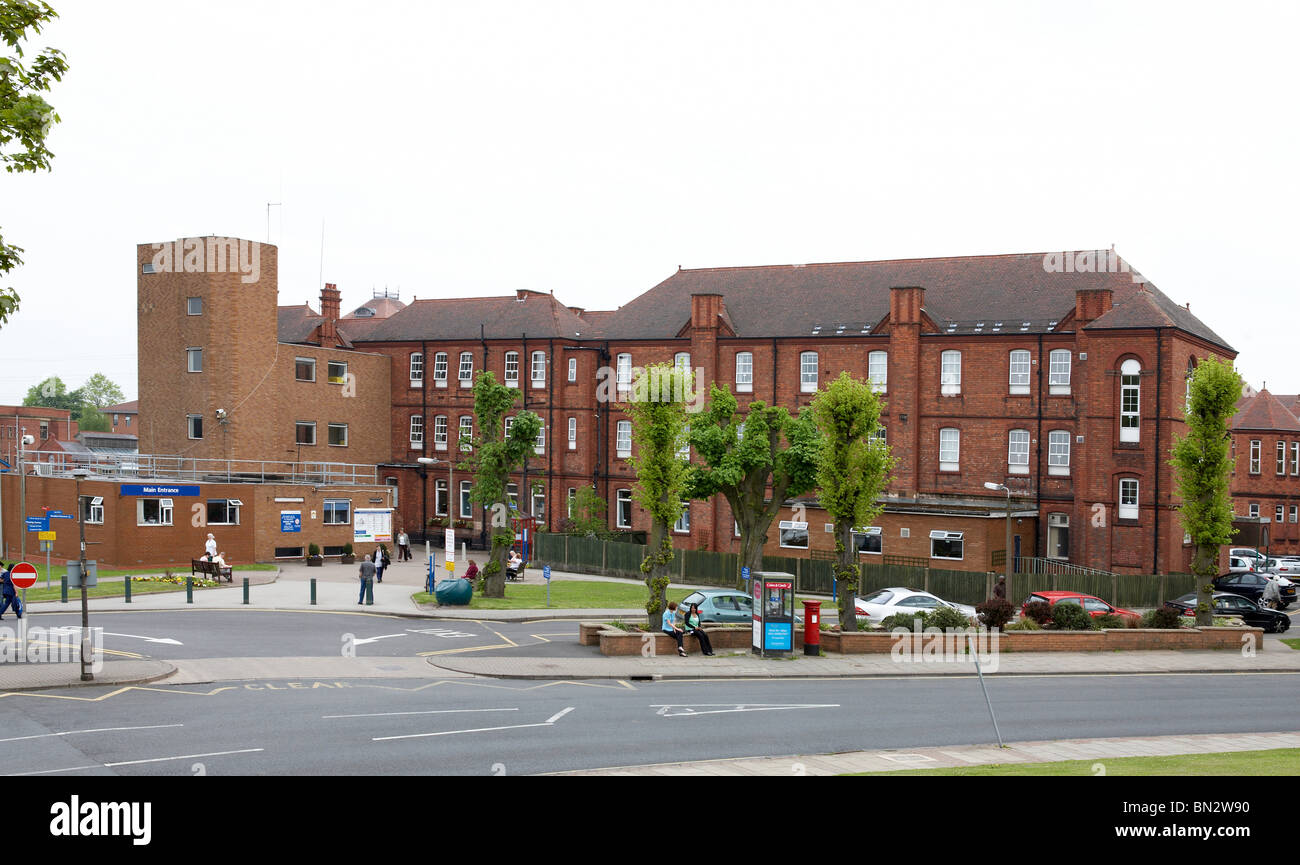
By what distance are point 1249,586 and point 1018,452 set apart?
35.3 feet

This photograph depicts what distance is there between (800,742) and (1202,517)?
909 inches

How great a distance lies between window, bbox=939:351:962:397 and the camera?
5262 cm

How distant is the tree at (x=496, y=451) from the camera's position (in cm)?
3878

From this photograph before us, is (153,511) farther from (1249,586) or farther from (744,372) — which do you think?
(1249,586)

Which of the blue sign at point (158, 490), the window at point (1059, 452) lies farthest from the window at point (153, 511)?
the window at point (1059, 452)

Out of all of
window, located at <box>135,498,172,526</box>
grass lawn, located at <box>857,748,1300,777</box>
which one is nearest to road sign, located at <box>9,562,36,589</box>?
grass lawn, located at <box>857,748,1300,777</box>

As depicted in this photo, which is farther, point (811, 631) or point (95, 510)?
point (95, 510)

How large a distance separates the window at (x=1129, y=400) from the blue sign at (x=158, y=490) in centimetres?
3966

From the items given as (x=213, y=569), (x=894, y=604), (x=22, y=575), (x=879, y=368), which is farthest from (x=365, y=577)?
(x=879, y=368)

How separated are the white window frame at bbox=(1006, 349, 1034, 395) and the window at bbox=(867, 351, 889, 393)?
5648 mm

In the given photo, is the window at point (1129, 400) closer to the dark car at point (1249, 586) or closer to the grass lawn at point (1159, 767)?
the dark car at point (1249, 586)

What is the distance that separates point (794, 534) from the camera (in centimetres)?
5222

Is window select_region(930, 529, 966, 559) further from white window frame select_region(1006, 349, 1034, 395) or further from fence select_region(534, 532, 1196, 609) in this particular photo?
white window frame select_region(1006, 349, 1034, 395)
